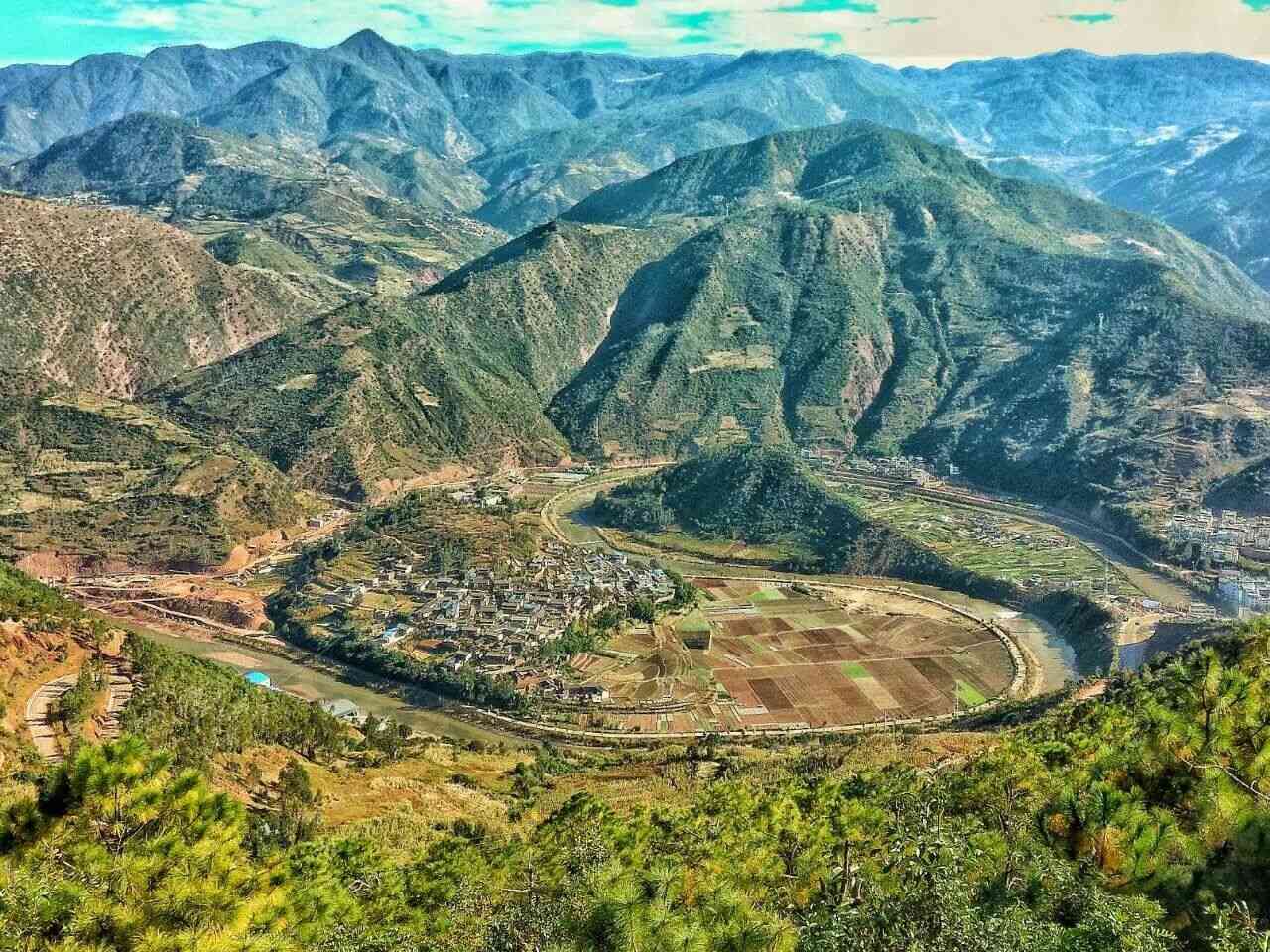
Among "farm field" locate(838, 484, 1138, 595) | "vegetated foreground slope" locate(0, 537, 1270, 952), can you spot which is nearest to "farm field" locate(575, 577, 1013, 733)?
"farm field" locate(838, 484, 1138, 595)

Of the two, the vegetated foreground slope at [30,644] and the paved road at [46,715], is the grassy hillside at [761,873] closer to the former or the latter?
the paved road at [46,715]

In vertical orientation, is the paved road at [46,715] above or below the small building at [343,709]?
A: above

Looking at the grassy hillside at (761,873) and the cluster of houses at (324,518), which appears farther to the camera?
the cluster of houses at (324,518)

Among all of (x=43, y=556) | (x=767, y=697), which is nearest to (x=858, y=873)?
(x=767, y=697)

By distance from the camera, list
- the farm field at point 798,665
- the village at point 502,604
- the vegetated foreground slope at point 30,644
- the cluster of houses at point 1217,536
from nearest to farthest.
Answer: the vegetated foreground slope at point 30,644 < the farm field at point 798,665 < the village at point 502,604 < the cluster of houses at point 1217,536

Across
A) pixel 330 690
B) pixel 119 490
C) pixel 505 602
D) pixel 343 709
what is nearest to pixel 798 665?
pixel 505 602

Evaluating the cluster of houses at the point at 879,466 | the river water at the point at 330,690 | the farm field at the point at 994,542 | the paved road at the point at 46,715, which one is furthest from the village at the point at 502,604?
the cluster of houses at the point at 879,466

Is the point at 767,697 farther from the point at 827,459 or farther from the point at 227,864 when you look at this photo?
the point at 827,459
